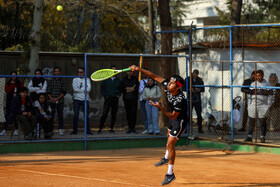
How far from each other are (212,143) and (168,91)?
561 centimetres

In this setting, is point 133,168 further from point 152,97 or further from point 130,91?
point 130,91

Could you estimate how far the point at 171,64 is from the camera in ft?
60.0

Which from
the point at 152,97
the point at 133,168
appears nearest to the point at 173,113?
the point at 133,168

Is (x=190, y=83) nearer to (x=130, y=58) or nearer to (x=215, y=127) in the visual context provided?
(x=215, y=127)

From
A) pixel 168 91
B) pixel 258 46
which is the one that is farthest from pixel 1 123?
pixel 258 46

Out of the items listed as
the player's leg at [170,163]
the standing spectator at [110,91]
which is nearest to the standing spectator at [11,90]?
the standing spectator at [110,91]

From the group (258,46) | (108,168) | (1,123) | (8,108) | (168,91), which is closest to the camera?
(168,91)

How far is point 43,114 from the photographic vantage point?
47.3 feet

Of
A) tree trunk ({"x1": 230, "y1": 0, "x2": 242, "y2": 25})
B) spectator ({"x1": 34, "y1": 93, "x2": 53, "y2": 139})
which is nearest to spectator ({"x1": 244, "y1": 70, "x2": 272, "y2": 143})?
spectator ({"x1": 34, "y1": 93, "x2": 53, "y2": 139})

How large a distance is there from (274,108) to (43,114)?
7271 mm

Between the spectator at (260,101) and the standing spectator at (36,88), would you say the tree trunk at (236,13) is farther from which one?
the standing spectator at (36,88)

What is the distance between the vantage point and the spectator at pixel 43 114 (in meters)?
14.3

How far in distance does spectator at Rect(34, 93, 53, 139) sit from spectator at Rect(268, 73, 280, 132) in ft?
21.0

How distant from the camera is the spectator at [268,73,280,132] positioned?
14828 mm
